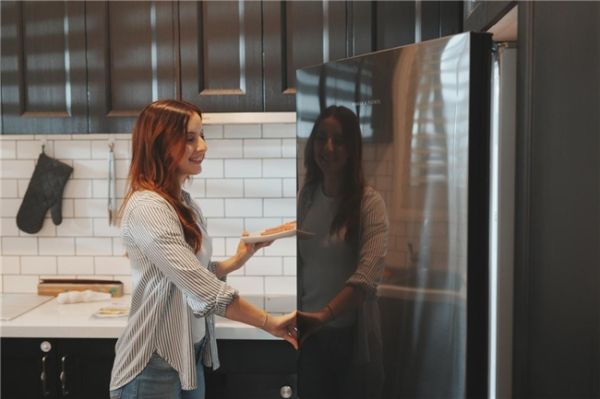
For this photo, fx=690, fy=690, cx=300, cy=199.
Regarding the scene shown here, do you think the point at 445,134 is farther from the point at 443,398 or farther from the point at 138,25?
the point at 138,25

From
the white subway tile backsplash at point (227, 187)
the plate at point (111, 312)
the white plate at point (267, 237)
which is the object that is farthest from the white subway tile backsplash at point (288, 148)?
the plate at point (111, 312)

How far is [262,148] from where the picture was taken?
2.87 metres

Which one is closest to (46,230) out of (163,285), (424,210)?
(163,285)

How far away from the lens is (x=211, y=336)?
214cm

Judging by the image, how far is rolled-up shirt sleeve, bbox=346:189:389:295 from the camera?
1522mm

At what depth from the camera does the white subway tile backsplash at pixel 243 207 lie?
2.88m

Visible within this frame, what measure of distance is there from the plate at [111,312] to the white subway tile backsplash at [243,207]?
601mm

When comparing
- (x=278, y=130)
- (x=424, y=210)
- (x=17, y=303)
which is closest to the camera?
(x=424, y=210)

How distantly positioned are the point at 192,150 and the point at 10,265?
140cm

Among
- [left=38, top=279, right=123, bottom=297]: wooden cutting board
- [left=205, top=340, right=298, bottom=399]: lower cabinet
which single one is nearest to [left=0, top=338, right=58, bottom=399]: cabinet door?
[left=38, top=279, right=123, bottom=297]: wooden cutting board

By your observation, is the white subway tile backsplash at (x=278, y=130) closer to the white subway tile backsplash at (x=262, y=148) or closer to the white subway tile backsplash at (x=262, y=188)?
the white subway tile backsplash at (x=262, y=148)

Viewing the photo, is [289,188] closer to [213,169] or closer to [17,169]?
[213,169]

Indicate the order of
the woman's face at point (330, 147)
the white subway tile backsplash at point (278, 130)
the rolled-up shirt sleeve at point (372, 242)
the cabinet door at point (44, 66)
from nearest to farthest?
the rolled-up shirt sleeve at point (372, 242) < the woman's face at point (330, 147) < the cabinet door at point (44, 66) < the white subway tile backsplash at point (278, 130)

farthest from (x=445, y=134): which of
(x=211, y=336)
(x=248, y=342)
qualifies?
(x=248, y=342)
